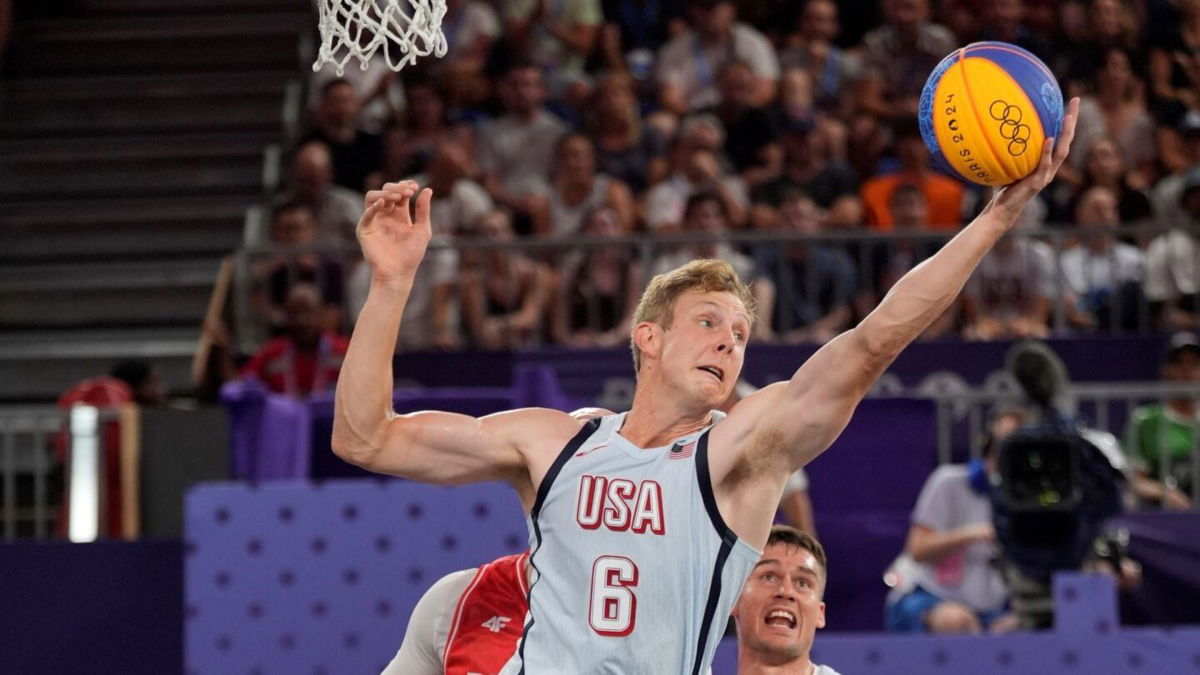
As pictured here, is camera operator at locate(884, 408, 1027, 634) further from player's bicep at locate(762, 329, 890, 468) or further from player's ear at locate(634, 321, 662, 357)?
player's bicep at locate(762, 329, 890, 468)

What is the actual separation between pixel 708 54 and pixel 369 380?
8467 mm

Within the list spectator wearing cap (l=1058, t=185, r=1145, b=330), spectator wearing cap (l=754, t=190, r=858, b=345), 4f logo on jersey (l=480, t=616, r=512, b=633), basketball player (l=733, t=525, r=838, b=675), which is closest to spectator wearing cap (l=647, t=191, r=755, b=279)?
spectator wearing cap (l=754, t=190, r=858, b=345)

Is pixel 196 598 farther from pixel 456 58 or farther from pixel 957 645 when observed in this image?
pixel 456 58

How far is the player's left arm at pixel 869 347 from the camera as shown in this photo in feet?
12.8

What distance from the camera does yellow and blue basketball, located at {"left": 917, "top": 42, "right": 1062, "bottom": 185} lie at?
13.3ft

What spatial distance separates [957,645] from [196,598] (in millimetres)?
2667

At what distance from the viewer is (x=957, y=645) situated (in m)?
6.54

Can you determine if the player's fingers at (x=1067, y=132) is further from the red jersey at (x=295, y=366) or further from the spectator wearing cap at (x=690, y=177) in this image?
the spectator wearing cap at (x=690, y=177)

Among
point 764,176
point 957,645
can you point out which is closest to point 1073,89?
point 764,176

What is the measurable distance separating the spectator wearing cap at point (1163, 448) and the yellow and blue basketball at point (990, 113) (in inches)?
185

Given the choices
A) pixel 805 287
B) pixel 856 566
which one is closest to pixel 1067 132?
pixel 856 566

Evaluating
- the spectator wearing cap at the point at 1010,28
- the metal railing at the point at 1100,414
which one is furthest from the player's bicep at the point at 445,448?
the spectator wearing cap at the point at 1010,28

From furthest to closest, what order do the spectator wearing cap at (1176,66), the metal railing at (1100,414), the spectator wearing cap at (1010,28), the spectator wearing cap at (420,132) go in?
the spectator wearing cap at (1010,28) → the spectator wearing cap at (1176,66) → the spectator wearing cap at (420,132) → the metal railing at (1100,414)

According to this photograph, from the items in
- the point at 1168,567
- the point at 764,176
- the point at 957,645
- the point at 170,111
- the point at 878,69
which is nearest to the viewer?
the point at 957,645
